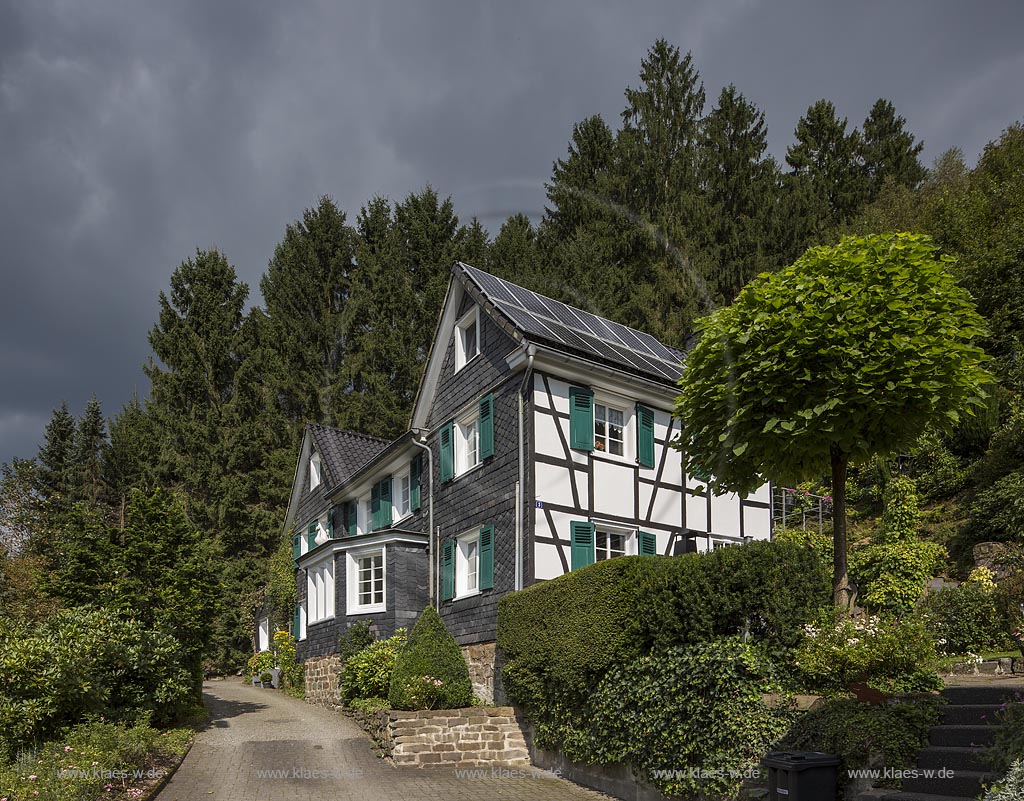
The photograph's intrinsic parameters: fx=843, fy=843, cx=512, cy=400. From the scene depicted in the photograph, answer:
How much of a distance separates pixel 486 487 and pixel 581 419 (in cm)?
235

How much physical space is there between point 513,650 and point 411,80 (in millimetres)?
9272

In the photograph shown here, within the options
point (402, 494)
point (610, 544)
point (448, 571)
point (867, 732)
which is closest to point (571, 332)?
point (610, 544)

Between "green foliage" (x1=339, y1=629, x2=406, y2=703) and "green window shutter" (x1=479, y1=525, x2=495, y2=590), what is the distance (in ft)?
8.25

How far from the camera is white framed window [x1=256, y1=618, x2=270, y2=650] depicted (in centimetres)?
3030

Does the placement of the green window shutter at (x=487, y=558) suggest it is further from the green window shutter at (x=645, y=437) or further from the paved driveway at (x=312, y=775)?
the paved driveway at (x=312, y=775)

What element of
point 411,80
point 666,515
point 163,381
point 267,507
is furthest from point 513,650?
point 163,381

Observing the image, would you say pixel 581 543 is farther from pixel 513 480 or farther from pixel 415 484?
pixel 415 484

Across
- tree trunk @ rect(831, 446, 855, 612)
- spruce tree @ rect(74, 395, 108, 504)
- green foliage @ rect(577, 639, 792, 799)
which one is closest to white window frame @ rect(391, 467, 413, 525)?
green foliage @ rect(577, 639, 792, 799)

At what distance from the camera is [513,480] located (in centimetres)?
1571

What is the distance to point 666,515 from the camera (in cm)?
1739

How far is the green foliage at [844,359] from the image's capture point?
30.1 ft

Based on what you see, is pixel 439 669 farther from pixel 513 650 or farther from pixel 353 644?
pixel 353 644

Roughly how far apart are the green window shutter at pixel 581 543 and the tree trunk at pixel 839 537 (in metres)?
6.11

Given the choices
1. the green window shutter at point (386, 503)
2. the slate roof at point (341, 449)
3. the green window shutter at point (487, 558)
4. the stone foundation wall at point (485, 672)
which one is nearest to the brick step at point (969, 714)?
the stone foundation wall at point (485, 672)
